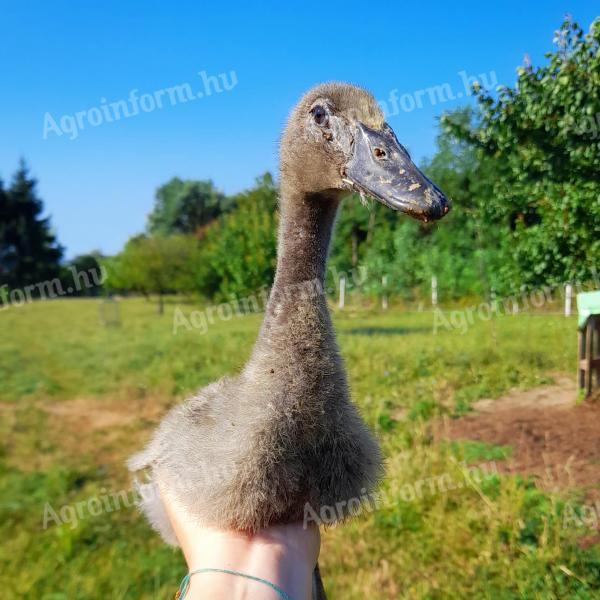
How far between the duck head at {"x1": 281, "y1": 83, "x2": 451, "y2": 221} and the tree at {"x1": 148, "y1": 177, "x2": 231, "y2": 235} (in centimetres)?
5230

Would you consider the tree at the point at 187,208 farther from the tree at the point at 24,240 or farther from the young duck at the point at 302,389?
the young duck at the point at 302,389

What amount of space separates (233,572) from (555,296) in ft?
20.8

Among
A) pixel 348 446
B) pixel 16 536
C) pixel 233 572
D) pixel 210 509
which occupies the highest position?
pixel 348 446

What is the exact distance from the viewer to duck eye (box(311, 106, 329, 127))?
220cm

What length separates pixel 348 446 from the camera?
2.08 m

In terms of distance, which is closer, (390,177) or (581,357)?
(390,177)

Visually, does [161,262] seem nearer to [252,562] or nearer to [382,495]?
[382,495]

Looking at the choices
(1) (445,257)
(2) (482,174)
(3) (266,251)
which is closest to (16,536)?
(2) (482,174)

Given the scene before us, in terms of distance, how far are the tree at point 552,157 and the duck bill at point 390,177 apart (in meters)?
3.14

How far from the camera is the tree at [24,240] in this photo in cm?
4181

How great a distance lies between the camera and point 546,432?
5691 millimetres

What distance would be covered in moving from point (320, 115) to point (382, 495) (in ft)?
8.36

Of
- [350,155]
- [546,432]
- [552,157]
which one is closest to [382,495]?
[350,155]

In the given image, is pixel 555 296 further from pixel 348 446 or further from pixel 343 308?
pixel 343 308
